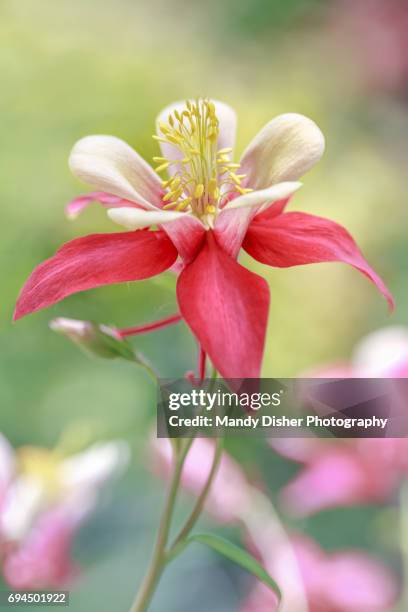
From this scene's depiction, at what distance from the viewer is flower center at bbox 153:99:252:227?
29 cm

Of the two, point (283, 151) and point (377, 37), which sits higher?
point (377, 37)

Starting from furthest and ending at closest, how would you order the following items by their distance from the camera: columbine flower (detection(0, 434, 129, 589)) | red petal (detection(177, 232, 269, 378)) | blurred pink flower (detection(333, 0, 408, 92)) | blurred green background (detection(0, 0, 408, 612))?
blurred pink flower (detection(333, 0, 408, 92)) → blurred green background (detection(0, 0, 408, 612)) → columbine flower (detection(0, 434, 129, 589)) → red petal (detection(177, 232, 269, 378))

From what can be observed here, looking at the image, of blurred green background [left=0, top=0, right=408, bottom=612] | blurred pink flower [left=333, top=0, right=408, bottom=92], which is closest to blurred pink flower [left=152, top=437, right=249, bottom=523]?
blurred green background [left=0, top=0, right=408, bottom=612]

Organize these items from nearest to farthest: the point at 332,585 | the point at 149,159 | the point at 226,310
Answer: the point at 226,310 < the point at 332,585 < the point at 149,159

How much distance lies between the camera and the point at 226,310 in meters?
0.24

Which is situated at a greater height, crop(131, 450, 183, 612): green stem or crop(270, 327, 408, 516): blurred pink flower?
crop(270, 327, 408, 516): blurred pink flower

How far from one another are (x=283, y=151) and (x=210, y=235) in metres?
0.04

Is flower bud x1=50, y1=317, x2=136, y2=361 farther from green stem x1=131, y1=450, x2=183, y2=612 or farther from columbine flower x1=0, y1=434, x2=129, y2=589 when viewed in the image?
columbine flower x1=0, y1=434, x2=129, y2=589

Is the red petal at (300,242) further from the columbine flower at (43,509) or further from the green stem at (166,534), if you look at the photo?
the columbine flower at (43,509)

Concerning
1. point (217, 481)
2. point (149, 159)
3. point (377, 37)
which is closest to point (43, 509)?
point (217, 481)

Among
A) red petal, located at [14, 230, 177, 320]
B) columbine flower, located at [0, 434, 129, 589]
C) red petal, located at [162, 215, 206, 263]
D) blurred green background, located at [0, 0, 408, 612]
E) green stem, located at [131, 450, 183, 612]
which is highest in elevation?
blurred green background, located at [0, 0, 408, 612]

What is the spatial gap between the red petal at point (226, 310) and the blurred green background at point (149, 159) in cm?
43

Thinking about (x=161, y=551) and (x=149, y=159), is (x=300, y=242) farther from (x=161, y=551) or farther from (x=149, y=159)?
(x=149, y=159)

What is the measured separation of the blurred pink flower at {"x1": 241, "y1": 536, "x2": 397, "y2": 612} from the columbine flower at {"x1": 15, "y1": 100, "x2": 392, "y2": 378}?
26 centimetres
